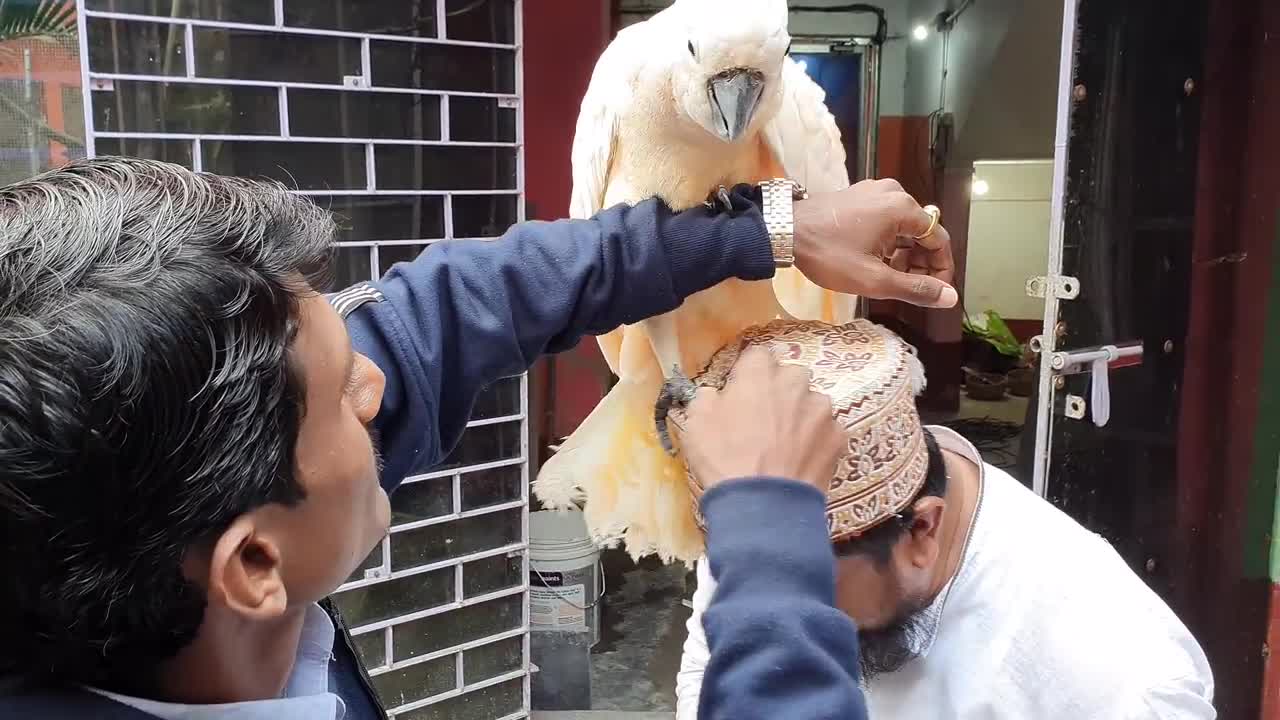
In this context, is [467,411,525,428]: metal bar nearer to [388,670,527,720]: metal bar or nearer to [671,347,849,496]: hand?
[388,670,527,720]: metal bar

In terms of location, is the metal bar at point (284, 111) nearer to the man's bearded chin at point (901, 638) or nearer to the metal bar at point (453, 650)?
the metal bar at point (453, 650)

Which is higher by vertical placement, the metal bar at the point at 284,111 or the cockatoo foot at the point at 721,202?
the metal bar at the point at 284,111

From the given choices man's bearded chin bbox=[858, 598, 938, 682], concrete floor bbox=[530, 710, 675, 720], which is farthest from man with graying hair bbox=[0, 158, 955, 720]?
concrete floor bbox=[530, 710, 675, 720]

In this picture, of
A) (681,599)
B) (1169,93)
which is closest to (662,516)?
(1169,93)

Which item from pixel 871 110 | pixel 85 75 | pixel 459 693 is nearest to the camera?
pixel 85 75

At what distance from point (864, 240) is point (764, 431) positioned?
30 cm

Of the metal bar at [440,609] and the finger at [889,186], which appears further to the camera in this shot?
the metal bar at [440,609]

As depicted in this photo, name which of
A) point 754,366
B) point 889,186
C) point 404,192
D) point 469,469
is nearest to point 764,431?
point 754,366

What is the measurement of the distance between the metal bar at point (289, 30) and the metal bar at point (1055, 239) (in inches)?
41.6

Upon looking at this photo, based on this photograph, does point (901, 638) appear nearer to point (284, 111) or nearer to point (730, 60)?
point (730, 60)

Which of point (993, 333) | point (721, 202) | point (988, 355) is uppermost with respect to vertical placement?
point (721, 202)

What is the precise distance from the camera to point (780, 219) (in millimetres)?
894

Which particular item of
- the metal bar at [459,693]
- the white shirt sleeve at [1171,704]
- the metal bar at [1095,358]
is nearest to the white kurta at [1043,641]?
the white shirt sleeve at [1171,704]

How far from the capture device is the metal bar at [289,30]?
153cm
